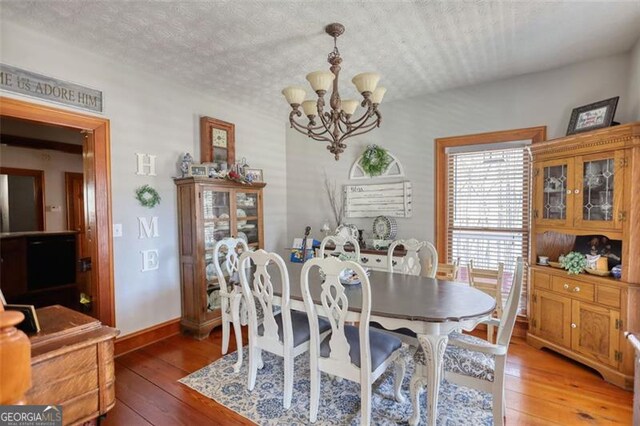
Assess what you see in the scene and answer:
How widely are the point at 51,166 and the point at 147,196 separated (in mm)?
3685

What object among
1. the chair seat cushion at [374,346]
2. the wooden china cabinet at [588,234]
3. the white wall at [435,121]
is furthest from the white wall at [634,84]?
the chair seat cushion at [374,346]

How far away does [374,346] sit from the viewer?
6.55 ft

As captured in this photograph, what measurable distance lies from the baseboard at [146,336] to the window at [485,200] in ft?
10.3

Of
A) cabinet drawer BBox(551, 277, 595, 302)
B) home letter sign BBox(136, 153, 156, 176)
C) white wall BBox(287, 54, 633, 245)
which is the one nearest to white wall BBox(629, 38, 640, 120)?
white wall BBox(287, 54, 633, 245)

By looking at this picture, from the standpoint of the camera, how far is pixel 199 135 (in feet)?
12.0

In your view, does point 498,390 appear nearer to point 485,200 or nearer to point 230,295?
point 230,295

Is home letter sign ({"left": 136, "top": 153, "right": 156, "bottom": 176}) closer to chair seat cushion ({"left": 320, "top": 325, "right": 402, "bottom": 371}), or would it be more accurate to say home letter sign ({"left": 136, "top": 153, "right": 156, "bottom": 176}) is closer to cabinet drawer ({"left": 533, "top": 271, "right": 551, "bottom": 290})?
chair seat cushion ({"left": 320, "top": 325, "right": 402, "bottom": 371})

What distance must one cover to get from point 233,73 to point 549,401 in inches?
150

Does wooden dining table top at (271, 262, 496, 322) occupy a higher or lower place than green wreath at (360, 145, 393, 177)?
lower

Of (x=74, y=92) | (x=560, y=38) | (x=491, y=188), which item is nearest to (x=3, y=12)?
(x=74, y=92)

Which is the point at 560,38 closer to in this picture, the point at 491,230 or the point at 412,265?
the point at 491,230

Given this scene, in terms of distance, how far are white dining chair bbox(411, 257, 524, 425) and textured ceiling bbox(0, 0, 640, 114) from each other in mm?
1781

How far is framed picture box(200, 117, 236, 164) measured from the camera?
367cm

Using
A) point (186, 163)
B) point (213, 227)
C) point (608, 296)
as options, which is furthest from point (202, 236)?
point (608, 296)
